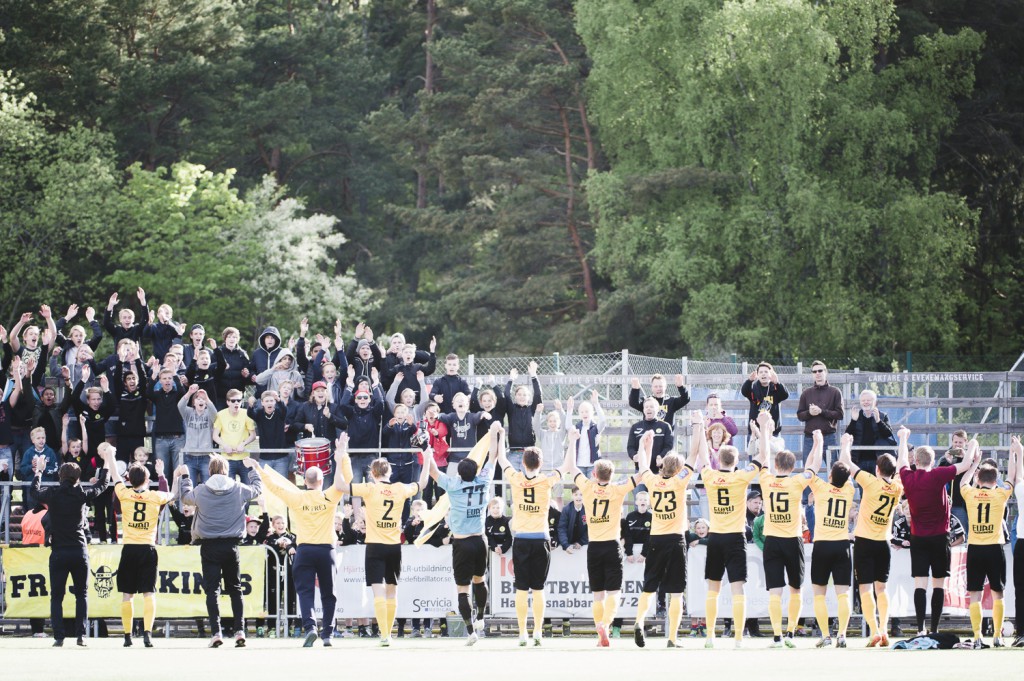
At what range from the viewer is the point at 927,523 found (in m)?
17.2

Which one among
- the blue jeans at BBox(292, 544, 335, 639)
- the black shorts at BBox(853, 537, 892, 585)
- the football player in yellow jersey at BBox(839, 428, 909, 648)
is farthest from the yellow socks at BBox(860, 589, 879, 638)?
the blue jeans at BBox(292, 544, 335, 639)

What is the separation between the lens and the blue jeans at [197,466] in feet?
69.2

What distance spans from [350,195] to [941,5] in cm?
2392

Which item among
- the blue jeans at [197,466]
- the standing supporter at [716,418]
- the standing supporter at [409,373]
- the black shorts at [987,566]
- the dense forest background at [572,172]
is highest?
the dense forest background at [572,172]

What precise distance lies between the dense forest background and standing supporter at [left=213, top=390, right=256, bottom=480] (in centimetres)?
1998

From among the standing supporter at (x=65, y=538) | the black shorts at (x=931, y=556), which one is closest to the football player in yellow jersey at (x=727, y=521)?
the black shorts at (x=931, y=556)

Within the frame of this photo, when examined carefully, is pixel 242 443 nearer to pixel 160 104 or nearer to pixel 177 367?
pixel 177 367

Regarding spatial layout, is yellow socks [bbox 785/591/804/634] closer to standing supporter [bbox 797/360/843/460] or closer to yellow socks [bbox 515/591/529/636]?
yellow socks [bbox 515/591/529/636]

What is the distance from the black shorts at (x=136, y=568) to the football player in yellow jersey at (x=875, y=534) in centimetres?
797

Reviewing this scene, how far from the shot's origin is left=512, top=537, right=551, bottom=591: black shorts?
57.1 ft

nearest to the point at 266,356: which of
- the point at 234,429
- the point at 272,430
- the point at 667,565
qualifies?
the point at 234,429

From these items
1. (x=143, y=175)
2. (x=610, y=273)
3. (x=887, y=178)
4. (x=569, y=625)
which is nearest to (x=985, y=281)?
(x=887, y=178)

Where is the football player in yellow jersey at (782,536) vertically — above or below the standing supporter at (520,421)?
below

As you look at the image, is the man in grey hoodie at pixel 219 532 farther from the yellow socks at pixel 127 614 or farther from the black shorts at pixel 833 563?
the black shorts at pixel 833 563
